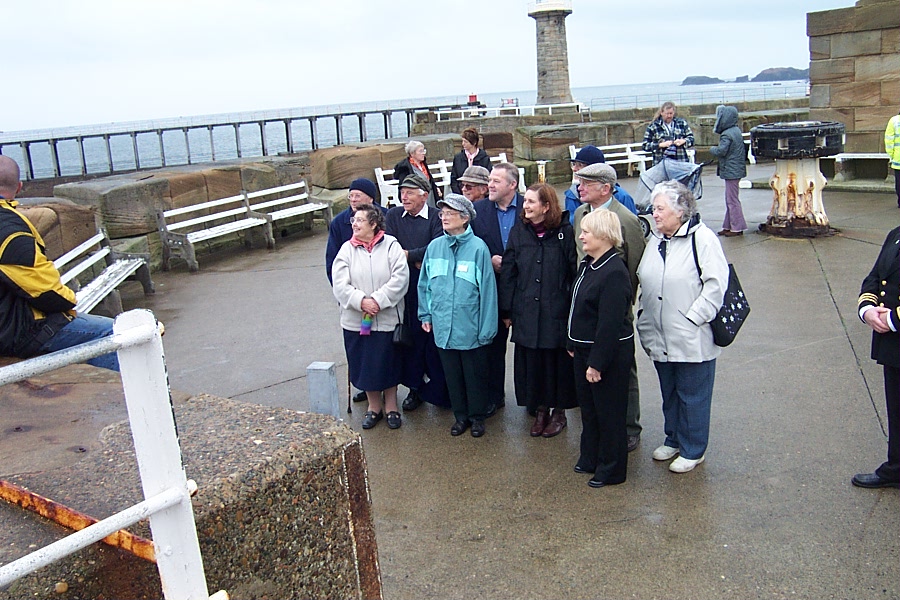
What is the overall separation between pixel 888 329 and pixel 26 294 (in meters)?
3.87

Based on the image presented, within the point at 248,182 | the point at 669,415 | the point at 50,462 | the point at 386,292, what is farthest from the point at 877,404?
the point at 248,182

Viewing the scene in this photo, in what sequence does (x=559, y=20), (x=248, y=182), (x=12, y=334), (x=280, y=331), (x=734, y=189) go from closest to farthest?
(x=12, y=334) < (x=280, y=331) < (x=734, y=189) < (x=248, y=182) < (x=559, y=20)

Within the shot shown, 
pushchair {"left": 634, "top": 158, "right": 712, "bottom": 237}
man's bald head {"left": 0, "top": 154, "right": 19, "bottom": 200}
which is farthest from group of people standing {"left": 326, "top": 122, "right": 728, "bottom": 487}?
pushchair {"left": 634, "top": 158, "right": 712, "bottom": 237}

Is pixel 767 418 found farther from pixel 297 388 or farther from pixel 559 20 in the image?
pixel 559 20

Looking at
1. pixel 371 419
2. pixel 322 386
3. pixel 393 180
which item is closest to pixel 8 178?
pixel 322 386

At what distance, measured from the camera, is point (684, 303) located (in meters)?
4.06

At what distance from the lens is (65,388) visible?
10.3 ft

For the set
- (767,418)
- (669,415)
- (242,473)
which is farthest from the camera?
(767,418)

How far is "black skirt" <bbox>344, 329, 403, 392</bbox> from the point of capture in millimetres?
5027

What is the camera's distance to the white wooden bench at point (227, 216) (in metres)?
9.92

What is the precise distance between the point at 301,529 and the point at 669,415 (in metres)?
2.64

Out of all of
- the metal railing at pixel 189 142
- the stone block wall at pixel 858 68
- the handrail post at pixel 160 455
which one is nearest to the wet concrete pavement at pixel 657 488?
the handrail post at pixel 160 455

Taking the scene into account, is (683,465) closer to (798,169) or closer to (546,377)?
(546,377)

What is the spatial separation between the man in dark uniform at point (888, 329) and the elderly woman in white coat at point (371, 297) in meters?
2.49
